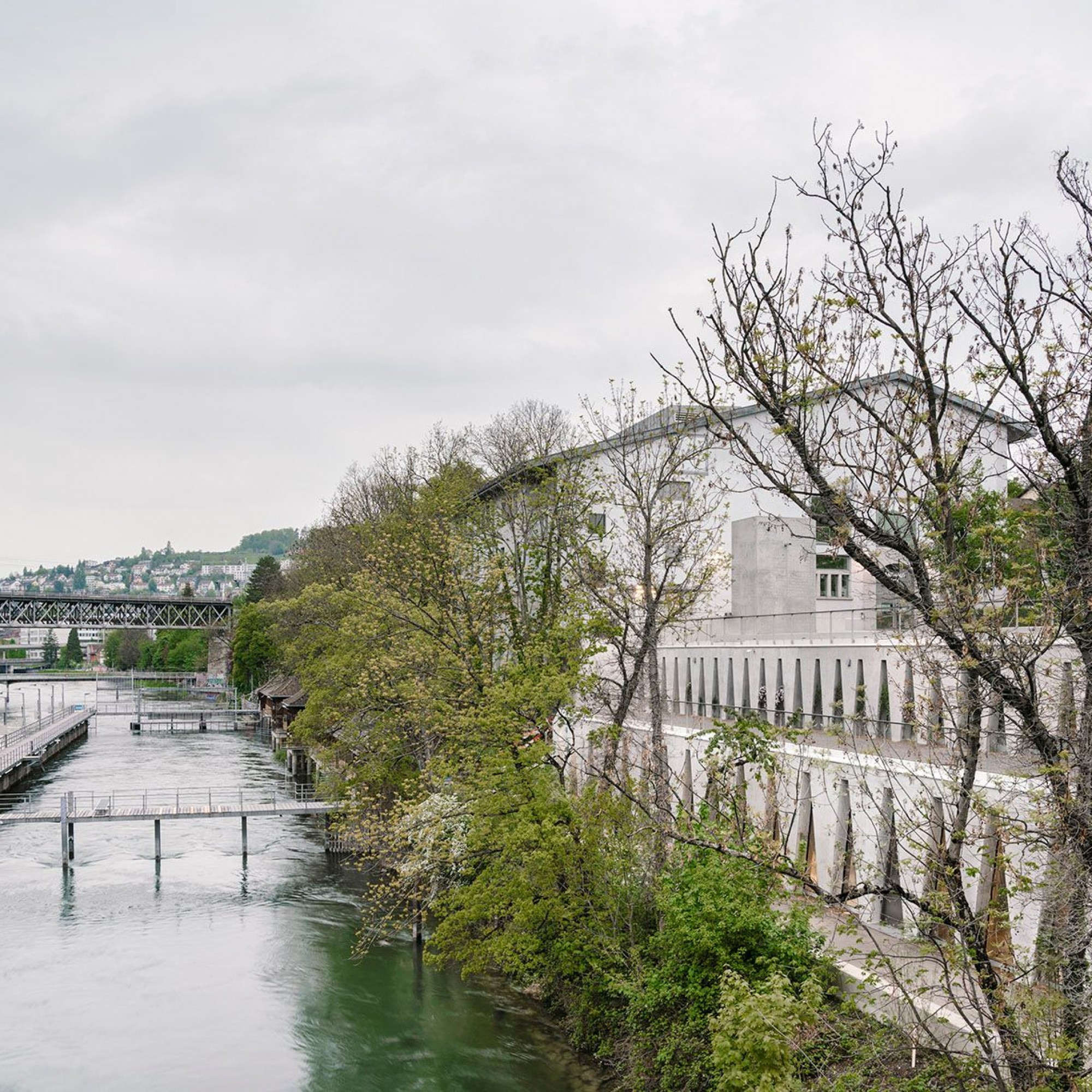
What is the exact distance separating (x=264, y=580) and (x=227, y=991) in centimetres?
7627

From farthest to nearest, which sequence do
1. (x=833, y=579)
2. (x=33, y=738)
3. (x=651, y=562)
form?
(x=33, y=738)
(x=833, y=579)
(x=651, y=562)

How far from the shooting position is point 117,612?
420 ft

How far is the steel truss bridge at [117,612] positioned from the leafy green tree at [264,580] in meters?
14.3

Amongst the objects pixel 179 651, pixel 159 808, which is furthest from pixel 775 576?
pixel 179 651

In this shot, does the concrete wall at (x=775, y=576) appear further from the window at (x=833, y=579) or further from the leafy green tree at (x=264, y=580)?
the leafy green tree at (x=264, y=580)

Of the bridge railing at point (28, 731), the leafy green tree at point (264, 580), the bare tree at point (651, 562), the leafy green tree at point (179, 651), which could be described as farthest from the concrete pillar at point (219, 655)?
the bare tree at point (651, 562)

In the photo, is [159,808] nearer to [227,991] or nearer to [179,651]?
[227,991]

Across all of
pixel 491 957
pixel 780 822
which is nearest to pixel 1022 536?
pixel 780 822

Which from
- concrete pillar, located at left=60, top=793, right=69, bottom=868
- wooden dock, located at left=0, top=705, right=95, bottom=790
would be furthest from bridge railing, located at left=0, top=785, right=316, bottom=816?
wooden dock, located at left=0, top=705, right=95, bottom=790

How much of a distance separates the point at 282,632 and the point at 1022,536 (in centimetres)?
5260

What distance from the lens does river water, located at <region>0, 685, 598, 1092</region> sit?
63.9 ft

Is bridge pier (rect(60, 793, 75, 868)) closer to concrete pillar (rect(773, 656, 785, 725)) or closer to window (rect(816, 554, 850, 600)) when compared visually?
concrete pillar (rect(773, 656, 785, 725))

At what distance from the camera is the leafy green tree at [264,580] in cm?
8362

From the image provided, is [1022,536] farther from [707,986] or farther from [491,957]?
[491,957]
